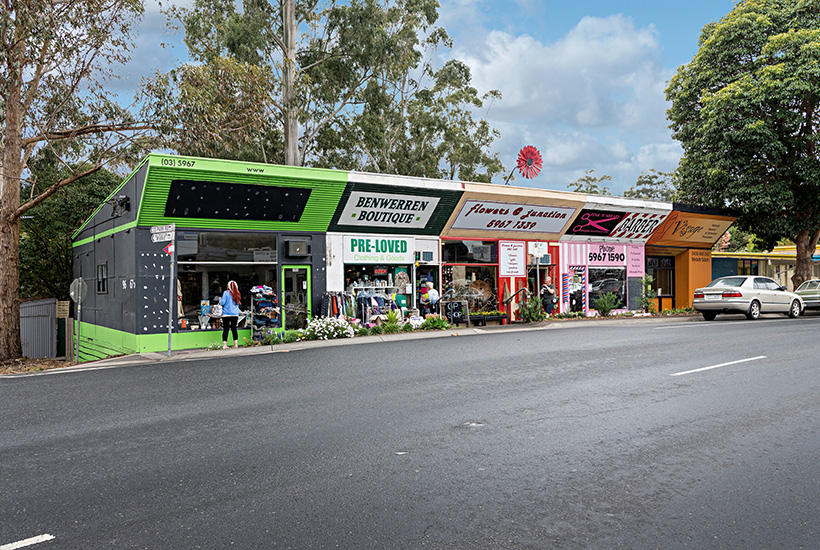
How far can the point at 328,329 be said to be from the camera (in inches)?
688

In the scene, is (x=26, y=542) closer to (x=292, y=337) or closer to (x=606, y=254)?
(x=292, y=337)

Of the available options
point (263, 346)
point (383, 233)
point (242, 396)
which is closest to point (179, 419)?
point (242, 396)

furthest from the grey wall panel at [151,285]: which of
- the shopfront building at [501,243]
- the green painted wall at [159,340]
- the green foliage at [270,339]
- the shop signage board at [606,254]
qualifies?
the shop signage board at [606,254]

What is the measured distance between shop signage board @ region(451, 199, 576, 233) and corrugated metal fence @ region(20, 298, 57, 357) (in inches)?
736

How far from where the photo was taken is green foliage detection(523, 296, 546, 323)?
883 inches

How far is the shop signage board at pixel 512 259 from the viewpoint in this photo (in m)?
23.2

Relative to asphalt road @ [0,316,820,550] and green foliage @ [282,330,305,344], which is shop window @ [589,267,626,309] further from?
asphalt road @ [0,316,820,550]

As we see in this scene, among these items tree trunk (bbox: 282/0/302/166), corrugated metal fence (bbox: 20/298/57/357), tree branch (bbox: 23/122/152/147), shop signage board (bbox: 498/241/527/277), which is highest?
tree trunk (bbox: 282/0/302/166)

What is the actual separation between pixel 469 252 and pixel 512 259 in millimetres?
2075

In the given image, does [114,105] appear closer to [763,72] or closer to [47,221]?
[47,221]

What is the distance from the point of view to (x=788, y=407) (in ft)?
23.9

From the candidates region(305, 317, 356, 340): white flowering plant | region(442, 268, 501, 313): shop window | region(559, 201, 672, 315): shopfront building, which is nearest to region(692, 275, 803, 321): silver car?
region(559, 201, 672, 315): shopfront building

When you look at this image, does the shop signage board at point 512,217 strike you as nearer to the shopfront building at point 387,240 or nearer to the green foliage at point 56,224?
the shopfront building at point 387,240

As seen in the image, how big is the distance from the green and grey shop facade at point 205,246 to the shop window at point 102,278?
0.10 m
